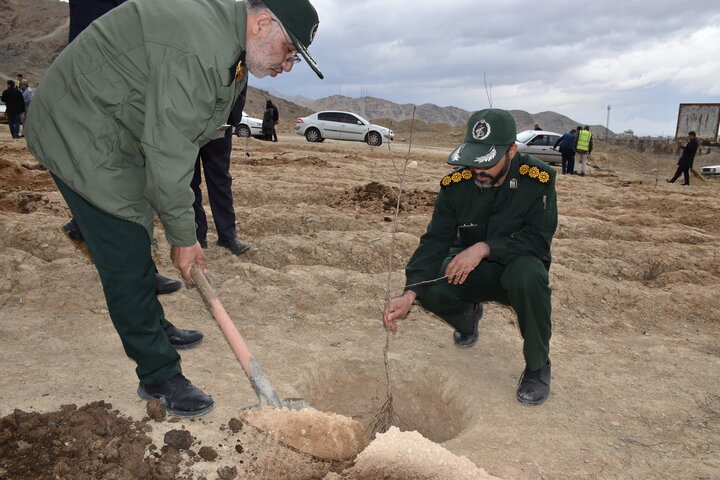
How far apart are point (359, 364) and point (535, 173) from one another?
149cm

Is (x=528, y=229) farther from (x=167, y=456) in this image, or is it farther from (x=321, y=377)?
(x=167, y=456)

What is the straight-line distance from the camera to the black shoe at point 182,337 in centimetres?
303

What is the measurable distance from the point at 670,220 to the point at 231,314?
19.6 ft

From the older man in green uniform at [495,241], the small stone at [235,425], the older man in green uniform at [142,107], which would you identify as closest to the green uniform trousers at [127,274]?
the older man in green uniform at [142,107]

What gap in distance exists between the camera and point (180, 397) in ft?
7.82

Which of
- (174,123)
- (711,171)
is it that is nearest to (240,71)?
(174,123)

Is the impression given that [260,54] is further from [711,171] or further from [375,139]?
[711,171]

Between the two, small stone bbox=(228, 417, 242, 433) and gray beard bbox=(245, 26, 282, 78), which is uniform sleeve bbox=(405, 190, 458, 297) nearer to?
small stone bbox=(228, 417, 242, 433)

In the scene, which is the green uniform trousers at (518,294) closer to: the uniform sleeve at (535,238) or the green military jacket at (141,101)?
the uniform sleeve at (535,238)

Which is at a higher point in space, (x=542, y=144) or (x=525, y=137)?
(x=525, y=137)

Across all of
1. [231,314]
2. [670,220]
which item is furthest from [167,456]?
[670,220]

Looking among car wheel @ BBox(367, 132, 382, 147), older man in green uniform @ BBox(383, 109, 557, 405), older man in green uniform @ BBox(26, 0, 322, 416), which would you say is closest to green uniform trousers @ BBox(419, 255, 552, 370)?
older man in green uniform @ BBox(383, 109, 557, 405)

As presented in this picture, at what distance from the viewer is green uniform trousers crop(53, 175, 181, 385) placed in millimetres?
2088

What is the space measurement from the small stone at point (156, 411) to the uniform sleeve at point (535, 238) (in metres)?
1.75
